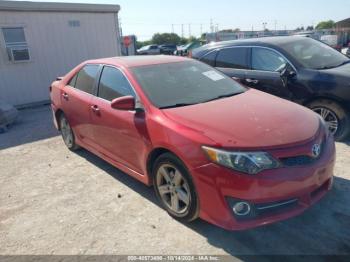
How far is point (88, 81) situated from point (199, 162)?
262 cm

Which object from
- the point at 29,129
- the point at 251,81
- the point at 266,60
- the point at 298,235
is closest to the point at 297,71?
the point at 266,60

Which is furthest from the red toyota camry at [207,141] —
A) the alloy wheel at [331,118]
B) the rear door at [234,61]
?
the rear door at [234,61]

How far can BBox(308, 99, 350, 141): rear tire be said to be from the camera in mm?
4900

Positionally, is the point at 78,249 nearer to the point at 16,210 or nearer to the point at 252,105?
the point at 16,210

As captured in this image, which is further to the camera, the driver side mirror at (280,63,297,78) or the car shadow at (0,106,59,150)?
the car shadow at (0,106,59,150)

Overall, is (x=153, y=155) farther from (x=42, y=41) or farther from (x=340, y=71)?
(x=42, y=41)

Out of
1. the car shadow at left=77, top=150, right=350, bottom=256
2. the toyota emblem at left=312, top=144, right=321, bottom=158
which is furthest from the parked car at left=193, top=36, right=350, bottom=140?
the toyota emblem at left=312, top=144, right=321, bottom=158

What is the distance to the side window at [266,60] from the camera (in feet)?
18.2

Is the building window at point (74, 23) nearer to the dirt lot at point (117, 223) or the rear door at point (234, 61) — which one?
the rear door at point (234, 61)

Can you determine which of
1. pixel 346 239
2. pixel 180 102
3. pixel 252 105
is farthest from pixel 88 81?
pixel 346 239

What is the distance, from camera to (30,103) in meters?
10.1

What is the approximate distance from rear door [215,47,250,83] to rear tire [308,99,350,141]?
147cm

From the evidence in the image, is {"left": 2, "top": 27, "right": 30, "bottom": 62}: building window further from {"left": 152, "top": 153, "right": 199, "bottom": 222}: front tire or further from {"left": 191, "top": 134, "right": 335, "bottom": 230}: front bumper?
{"left": 191, "top": 134, "right": 335, "bottom": 230}: front bumper

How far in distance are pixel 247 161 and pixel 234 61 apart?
392 centimetres
